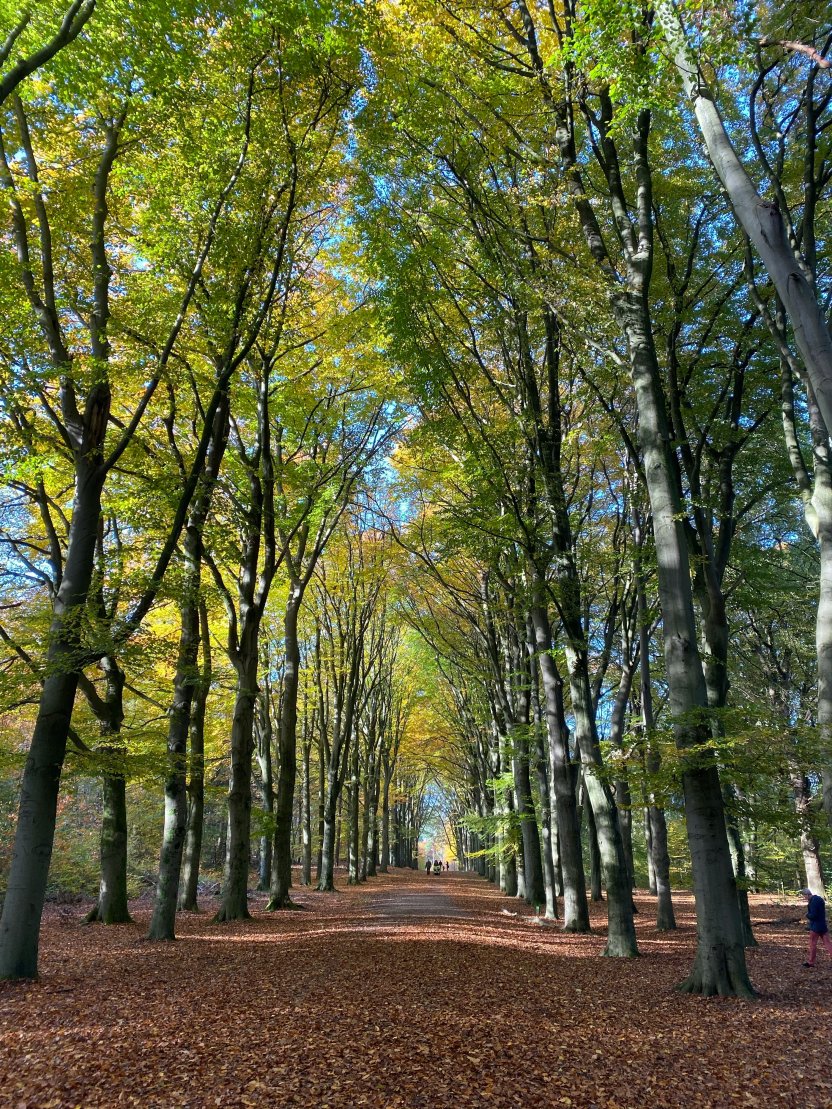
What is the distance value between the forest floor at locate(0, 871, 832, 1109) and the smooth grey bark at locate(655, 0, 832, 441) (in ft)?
16.7

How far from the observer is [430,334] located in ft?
39.1

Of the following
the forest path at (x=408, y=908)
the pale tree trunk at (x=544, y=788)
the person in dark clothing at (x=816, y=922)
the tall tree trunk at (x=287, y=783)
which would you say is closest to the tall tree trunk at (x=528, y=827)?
the pale tree trunk at (x=544, y=788)

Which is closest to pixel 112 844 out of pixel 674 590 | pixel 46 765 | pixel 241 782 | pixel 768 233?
pixel 241 782

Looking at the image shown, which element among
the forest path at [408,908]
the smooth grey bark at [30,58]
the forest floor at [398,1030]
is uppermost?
the smooth grey bark at [30,58]

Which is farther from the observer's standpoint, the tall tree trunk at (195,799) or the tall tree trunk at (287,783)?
the tall tree trunk at (287,783)

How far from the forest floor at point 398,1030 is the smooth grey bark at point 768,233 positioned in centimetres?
508

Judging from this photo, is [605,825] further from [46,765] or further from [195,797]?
[195,797]

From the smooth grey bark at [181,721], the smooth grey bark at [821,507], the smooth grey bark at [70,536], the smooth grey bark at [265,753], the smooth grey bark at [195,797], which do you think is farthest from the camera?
the smooth grey bark at [265,753]

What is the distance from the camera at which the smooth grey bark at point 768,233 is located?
172 inches

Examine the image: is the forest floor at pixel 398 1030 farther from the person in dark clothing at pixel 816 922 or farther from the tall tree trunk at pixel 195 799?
the tall tree trunk at pixel 195 799

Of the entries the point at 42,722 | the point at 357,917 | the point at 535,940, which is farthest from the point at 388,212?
the point at 357,917

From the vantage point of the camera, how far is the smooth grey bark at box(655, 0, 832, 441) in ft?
14.3

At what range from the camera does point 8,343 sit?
9570 millimetres

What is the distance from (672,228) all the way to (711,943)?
11.3 metres
